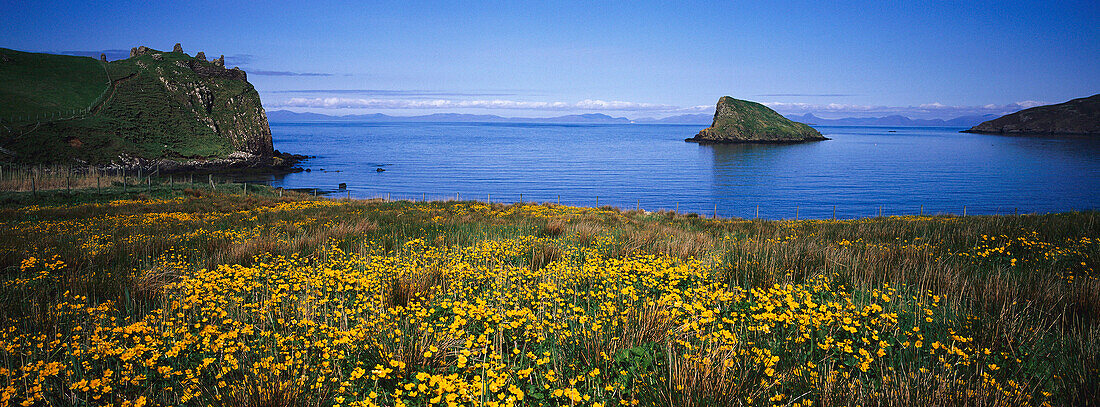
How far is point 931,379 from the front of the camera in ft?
12.8

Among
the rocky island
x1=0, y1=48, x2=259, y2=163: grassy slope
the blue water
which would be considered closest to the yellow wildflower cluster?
the blue water

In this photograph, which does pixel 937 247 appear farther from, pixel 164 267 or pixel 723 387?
pixel 164 267

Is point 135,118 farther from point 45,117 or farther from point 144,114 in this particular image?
point 45,117

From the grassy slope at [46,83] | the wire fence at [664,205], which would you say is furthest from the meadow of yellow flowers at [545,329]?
the grassy slope at [46,83]

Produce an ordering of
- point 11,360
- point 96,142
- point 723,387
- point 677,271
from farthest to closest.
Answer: point 96,142 → point 677,271 → point 11,360 → point 723,387

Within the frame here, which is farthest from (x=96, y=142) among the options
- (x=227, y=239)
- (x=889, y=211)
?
(x=889, y=211)

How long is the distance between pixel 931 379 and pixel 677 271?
11.5 ft

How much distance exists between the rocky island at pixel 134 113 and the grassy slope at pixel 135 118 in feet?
0.44

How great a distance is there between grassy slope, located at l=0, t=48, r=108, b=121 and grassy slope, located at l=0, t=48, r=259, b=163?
10.4 inches

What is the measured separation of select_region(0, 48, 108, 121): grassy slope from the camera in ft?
268

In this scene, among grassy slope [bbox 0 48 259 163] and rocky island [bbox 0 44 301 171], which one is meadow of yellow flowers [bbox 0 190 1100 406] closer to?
rocky island [bbox 0 44 301 171]

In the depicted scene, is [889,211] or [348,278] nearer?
[348,278]

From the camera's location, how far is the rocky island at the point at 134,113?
72.1 metres

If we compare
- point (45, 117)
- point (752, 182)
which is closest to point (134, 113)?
point (45, 117)
